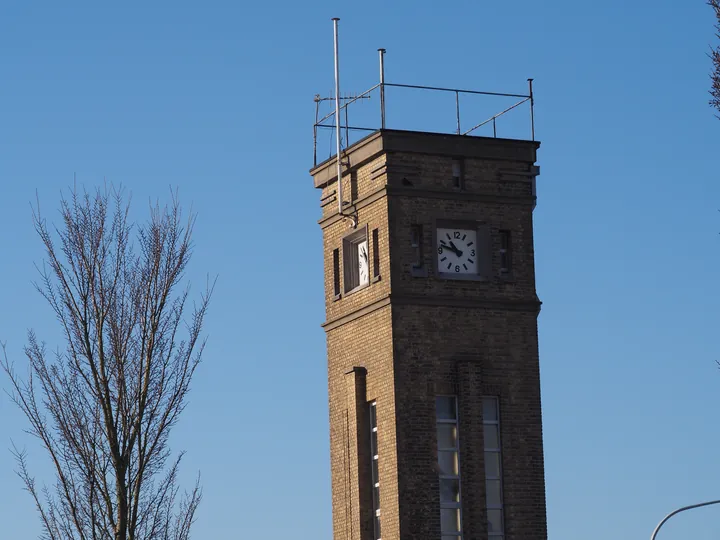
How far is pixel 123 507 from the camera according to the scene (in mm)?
30953

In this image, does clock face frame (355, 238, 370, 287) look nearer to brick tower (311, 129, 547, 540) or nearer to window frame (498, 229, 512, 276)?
brick tower (311, 129, 547, 540)

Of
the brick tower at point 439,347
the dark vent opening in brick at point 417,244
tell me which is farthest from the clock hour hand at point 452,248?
the dark vent opening in brick at point 417,244

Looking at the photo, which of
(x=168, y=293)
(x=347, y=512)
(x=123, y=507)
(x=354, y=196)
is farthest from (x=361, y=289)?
(x=123, y=507)

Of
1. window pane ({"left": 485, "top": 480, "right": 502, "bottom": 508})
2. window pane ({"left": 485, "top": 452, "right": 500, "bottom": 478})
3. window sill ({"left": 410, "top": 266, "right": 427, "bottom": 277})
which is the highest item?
window sill ({"left": 410, "top": 266, "right": 427, "bottom": 277})

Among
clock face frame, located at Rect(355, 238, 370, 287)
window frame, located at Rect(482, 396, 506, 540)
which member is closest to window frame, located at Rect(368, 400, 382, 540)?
window frame, located at Rect(482, 396, 506, 540)

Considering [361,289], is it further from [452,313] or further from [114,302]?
[114,302]

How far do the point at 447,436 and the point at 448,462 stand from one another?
2.06ft

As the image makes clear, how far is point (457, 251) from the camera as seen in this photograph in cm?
3881

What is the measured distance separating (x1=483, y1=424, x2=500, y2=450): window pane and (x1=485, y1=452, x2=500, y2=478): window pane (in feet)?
0.58

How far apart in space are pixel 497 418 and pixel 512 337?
2019 mm

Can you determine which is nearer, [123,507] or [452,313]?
[123,507]

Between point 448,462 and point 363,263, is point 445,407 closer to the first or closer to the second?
point 448,462

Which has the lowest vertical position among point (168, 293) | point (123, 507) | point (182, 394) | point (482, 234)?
point (123, 507)

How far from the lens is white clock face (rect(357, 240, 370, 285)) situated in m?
39.2
